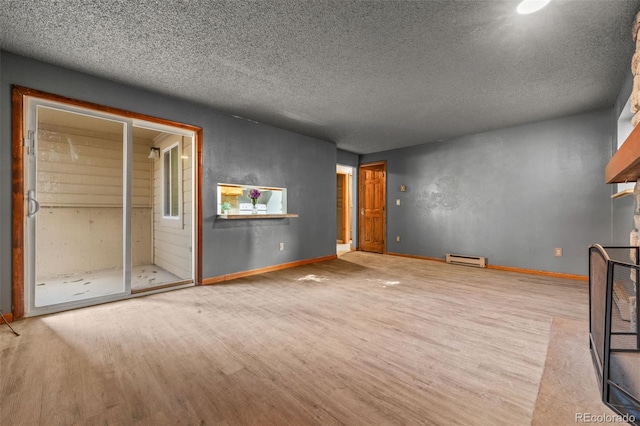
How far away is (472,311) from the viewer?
2793mm

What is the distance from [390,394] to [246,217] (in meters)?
3.35

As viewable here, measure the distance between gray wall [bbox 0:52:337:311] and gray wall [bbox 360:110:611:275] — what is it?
2.01 m

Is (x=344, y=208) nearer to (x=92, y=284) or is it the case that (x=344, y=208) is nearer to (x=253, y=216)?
(x=253, y=216)

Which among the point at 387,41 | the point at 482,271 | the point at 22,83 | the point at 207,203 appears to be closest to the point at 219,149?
the point at 207,203

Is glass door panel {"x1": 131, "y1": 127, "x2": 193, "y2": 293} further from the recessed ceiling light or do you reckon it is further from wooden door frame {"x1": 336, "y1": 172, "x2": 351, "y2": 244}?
wooden door frame {"x1": 336, "y1": 172, "x2": 351, "y2": 244}

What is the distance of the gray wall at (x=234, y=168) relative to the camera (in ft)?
8.30

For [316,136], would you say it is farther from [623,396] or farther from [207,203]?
[623,396]

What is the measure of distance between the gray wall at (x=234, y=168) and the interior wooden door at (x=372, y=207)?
1.42 meters

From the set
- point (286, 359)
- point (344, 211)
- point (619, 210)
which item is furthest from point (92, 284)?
point (619, 210)

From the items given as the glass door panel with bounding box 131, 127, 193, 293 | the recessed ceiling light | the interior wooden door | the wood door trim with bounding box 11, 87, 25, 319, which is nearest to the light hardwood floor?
the wood door trim with bounding box 11, 87, 25, 319

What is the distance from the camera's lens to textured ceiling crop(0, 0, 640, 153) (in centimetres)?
199

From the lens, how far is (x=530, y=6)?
1.92m

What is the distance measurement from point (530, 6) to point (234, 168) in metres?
3.76

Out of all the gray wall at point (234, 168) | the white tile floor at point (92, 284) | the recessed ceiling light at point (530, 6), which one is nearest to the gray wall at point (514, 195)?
the gray wall at point (234, 168)
